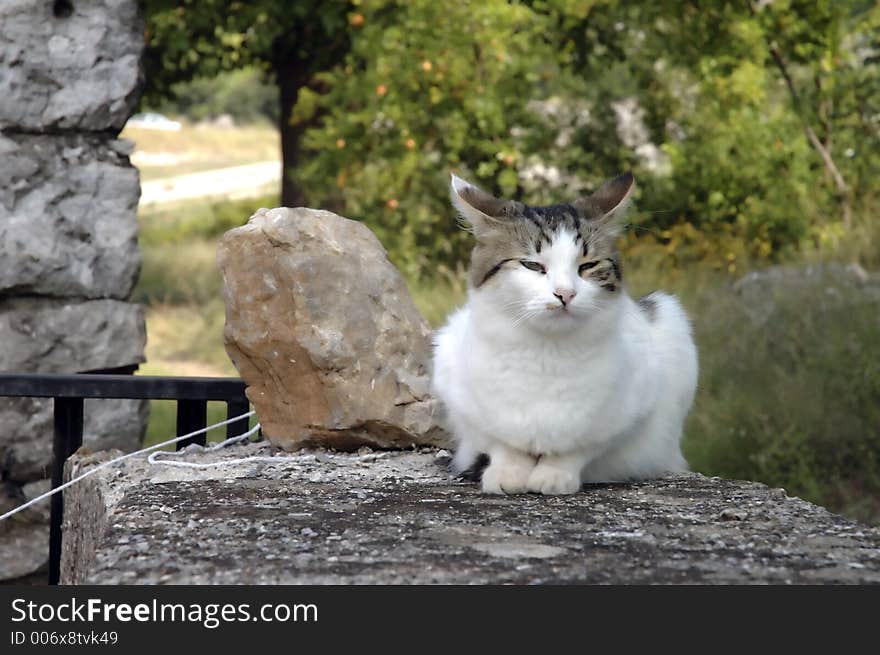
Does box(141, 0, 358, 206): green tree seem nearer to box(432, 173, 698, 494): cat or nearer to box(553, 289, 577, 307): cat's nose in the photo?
box(432, 173, 698, 494): cat

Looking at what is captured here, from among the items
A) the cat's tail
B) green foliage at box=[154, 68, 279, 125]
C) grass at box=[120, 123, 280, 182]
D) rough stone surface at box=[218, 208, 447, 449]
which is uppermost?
green foliage at box=[154, 68, 279, 125]

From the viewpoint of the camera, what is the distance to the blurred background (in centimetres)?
660

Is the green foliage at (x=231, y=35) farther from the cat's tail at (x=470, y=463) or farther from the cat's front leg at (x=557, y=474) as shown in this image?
the cat's front leg at (x=557, y=474)

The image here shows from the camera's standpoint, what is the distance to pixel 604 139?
8.80 meters

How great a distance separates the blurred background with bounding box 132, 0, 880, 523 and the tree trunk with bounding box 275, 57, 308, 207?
2 centimetres

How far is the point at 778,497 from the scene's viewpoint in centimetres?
304

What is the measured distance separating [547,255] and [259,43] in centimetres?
444

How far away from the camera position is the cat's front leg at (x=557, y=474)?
118 inches

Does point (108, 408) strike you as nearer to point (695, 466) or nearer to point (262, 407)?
point (262, 407)

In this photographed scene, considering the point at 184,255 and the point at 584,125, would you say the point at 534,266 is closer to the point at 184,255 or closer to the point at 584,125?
the point at 584,125

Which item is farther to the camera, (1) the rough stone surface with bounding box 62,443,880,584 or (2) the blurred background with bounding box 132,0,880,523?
(2) the blurred background with bounding box 132,0,880,523

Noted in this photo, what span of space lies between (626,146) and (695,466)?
13.4ft

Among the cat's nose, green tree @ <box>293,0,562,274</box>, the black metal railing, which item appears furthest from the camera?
green tree @ <box>293,0,562,274</box>

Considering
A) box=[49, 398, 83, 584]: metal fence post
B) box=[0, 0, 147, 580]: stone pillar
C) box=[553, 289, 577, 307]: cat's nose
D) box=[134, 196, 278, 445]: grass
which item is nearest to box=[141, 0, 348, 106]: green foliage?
box=[0, 0, 147, 580]: stone pillar
